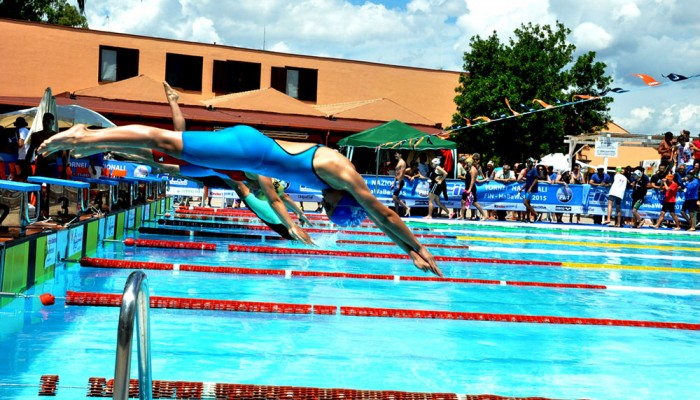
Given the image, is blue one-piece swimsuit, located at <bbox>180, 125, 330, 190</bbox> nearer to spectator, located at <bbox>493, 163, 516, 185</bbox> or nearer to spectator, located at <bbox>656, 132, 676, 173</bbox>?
spectator, located at <bbox>493, 163, 516, 185</bbox>

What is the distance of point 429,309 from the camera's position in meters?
9.02

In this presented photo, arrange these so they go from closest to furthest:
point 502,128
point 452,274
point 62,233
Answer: point 62,233
point 452,274
point 502,128

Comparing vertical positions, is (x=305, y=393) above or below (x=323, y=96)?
below

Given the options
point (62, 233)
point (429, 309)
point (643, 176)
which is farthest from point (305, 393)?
point (643, 176)

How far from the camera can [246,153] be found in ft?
17.4

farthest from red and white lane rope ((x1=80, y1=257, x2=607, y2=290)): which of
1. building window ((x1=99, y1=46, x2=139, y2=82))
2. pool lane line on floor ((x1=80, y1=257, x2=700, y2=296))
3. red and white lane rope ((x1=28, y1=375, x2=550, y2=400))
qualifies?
building window ((x1=99, y1=46, x2=139, y2=82))

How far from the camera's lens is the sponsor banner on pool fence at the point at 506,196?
2278cm

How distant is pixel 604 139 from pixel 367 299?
16.5 meters

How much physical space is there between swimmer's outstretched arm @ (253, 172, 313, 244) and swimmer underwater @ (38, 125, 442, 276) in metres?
0.45

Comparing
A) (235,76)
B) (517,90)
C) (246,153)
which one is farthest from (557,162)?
(246,153)

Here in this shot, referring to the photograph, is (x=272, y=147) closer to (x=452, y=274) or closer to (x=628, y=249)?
(x=452, y=274)

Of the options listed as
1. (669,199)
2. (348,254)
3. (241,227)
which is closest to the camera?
(348,254)

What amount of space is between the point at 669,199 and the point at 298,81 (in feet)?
68.2

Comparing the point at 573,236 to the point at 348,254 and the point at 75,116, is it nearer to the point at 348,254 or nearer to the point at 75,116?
the point at 348,254
